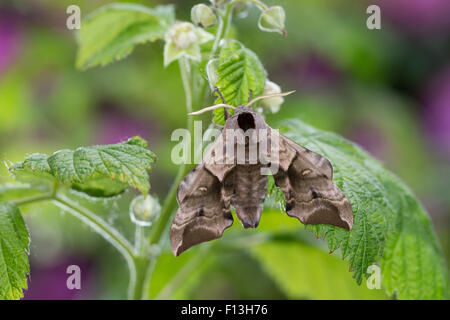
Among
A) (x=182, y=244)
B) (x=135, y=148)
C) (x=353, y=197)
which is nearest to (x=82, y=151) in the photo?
(x=135, y=148)

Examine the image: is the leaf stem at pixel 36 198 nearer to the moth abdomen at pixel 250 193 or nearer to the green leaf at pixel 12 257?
the green leaf at pixel 12 257

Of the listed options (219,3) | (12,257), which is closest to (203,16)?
(219,3)

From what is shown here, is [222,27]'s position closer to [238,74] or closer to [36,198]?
[238,74]

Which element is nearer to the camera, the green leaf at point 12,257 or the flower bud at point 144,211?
the green leaf at point 12,257

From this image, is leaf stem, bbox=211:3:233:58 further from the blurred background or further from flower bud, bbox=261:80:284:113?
the blurred background

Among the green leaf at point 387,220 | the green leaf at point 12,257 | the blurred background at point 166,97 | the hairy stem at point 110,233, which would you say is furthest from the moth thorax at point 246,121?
the blurred background at point 166,97

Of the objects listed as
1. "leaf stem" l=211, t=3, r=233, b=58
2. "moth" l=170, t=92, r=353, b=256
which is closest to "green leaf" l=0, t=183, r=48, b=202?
"moth" l=170, t=92, r=353, b=256

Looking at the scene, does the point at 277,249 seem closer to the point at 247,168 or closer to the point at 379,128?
the point at 247,168
